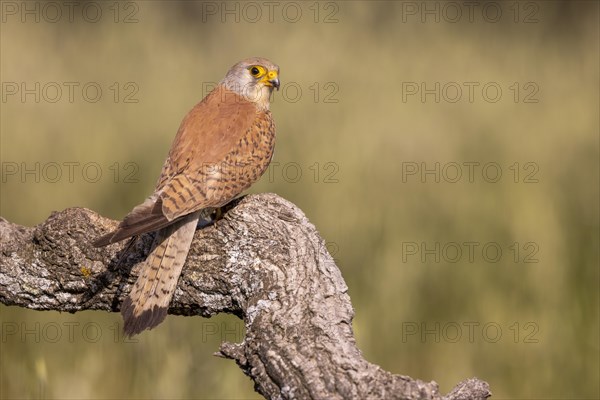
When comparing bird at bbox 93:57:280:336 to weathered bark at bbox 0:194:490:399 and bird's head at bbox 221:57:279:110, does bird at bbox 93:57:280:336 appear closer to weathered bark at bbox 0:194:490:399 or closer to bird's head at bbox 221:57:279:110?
bird's head at bbox 221:57:279:110

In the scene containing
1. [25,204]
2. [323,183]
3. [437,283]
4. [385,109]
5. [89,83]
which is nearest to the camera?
[437,283]

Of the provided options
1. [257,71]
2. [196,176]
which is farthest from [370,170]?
[196,176]

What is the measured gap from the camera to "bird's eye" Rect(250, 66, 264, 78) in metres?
5.05

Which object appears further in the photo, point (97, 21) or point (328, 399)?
point (97, 21)

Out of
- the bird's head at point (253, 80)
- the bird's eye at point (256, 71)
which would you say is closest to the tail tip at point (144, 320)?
the bird's head at point (253, 80)

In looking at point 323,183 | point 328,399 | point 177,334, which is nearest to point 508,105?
point 323,183

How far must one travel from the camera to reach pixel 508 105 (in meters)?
9.79

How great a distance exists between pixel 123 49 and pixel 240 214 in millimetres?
7650

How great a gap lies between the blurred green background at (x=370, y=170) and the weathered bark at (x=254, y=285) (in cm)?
90

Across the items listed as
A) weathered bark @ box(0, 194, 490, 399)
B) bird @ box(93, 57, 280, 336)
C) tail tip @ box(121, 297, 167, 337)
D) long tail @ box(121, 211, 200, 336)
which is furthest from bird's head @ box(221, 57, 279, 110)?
tail tip @ box(121, 297, 167, 337)

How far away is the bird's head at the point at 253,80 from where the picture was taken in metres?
5.03

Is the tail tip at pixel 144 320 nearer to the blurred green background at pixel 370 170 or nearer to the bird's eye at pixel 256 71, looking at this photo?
the blurred green background at pixel 370 170

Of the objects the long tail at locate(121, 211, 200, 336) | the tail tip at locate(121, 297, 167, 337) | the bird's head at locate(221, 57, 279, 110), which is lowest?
the tail tip at locate(121, 297, 167, 337)

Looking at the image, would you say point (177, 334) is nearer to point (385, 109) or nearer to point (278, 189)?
point (278, 189)
